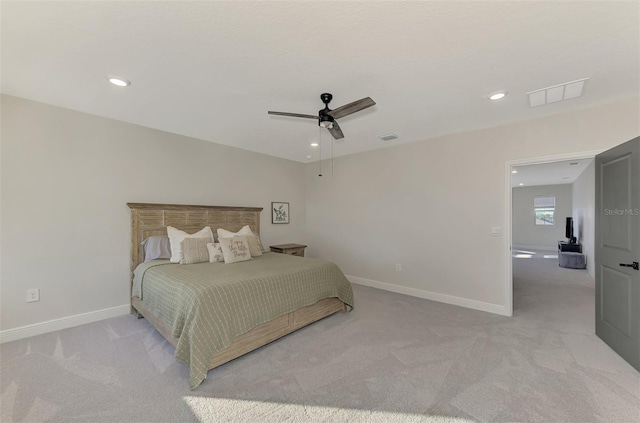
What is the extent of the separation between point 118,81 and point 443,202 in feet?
14.2

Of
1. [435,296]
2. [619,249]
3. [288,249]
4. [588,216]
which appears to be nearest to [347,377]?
[435,296]

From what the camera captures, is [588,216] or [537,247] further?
[537,247]

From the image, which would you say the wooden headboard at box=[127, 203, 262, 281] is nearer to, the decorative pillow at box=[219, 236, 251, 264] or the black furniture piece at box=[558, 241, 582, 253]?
the decorative pillow at box=[219, 236, 251, 264]

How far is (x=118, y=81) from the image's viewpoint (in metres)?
2.47

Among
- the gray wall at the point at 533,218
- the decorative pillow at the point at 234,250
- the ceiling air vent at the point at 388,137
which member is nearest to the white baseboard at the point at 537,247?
the gray wall at the point at 533,218

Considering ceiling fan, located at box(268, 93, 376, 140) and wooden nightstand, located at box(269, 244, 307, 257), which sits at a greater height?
ceiling fan, located at box(268, 93, 376, 140)

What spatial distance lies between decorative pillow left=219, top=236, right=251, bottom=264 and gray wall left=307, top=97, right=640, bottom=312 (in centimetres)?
228

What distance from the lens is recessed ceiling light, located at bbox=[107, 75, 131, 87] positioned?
2.40 m

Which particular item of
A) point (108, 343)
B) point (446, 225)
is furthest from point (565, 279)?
point (108, 343)

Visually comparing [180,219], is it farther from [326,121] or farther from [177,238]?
[326,121]

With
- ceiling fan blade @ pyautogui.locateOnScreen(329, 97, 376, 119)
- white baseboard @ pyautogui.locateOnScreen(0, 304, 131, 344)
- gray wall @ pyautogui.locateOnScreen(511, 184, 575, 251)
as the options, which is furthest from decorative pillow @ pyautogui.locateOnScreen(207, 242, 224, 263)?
gray wall @ pyautogui.locateOnScreen(511, 184, 575, 251)

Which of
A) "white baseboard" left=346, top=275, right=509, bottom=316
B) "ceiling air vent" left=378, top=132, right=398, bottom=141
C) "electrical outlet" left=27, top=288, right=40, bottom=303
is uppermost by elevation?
"ceiling air vent" left=378, top=132, right=398, bottom=141

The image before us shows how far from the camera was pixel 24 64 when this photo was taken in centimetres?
222

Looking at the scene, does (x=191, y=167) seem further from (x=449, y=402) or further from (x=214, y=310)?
(x=449, y=402)
